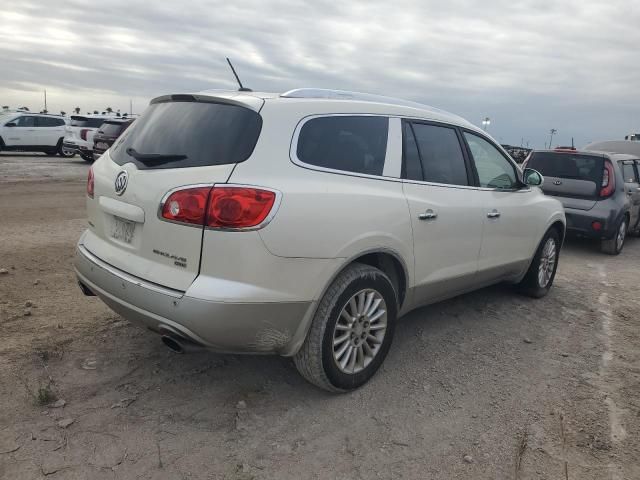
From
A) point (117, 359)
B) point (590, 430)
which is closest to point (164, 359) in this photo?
point (117, 359)

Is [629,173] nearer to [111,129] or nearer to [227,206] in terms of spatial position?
[227,206]

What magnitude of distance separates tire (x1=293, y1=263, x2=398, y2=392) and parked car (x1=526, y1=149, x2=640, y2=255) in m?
5.88

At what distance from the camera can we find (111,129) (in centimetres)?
1727

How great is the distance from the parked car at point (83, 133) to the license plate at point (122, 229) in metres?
17.0

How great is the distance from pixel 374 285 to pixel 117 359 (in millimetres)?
1804

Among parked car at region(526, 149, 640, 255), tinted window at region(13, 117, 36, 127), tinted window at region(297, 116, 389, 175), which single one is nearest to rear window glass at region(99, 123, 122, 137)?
tinted window at region(13, 117, 36, 127)

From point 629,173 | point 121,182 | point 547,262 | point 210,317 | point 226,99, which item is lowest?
point 547,262

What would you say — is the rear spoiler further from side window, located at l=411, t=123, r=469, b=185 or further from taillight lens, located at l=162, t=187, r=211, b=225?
side window, located at l=411, t=123, r=469, b=185

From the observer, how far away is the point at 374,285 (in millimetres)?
3367

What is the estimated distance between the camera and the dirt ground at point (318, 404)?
2705 mm

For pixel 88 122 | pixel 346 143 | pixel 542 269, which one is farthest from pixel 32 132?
pixel 346 143

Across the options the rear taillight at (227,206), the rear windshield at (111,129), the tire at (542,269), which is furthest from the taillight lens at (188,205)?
the rear windshield at (111,129)

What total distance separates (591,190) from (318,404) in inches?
267

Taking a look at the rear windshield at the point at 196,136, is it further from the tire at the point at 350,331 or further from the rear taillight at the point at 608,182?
the rear taillight at the point at 608,182
